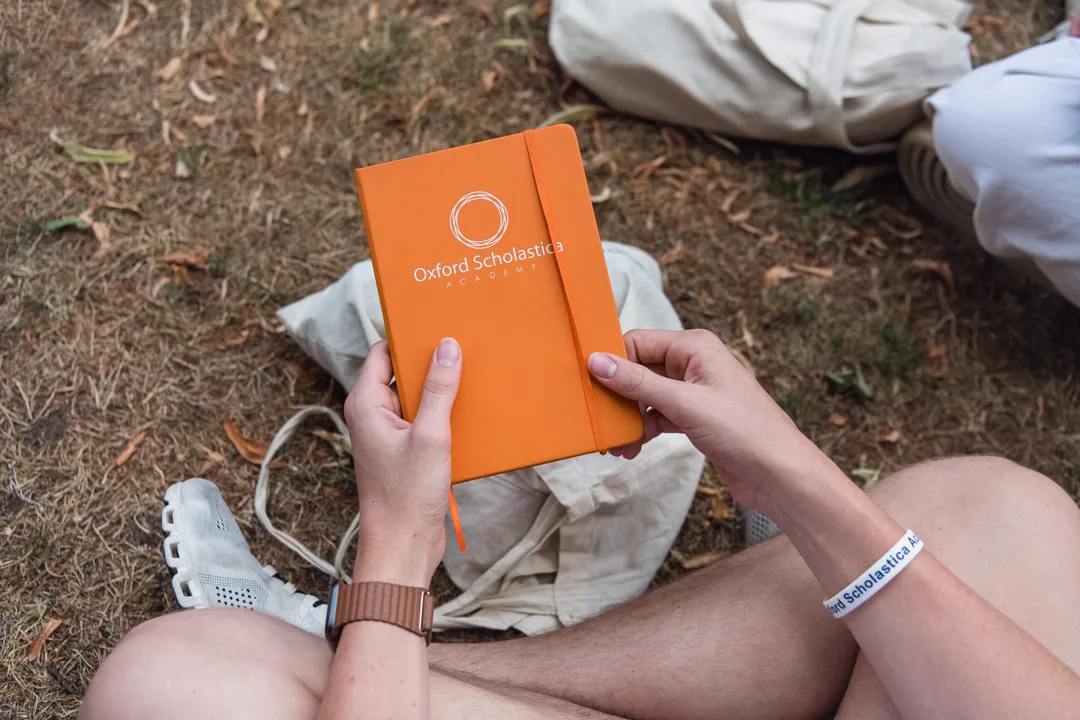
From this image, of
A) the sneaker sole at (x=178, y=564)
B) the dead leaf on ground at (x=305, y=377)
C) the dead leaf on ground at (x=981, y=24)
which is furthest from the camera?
the dead leaf on ground at (x=981, y=24)

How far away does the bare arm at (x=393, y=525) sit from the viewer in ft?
3.96

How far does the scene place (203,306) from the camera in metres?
2.29

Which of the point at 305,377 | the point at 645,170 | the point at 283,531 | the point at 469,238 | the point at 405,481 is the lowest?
the point at 283,531

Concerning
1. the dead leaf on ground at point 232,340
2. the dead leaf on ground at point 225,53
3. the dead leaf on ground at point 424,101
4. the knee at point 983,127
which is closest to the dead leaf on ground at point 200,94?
the dead leaf on ground at point 225,53

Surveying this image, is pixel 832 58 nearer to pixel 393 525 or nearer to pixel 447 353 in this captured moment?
pixel 447 353

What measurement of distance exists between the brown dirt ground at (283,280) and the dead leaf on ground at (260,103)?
18mm

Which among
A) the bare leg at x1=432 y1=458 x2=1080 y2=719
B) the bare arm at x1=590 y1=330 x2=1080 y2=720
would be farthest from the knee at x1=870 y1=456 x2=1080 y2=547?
the bare arm at x1=590 y1=330 x2=1080 y2=720

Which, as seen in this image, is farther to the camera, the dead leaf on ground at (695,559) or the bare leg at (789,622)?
the dead leaf on ground at (695,559)

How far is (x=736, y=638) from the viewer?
1599mm

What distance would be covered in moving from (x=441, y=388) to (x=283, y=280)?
1250 mm

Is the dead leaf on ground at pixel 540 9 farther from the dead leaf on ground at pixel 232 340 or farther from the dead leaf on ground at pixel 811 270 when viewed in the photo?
the dead leaf on ground at pixel 232 340

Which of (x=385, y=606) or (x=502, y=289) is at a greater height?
(x=502, y=289)

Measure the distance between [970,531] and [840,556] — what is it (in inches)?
15.2

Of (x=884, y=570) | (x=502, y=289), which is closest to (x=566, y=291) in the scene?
(x=502, y=289)
